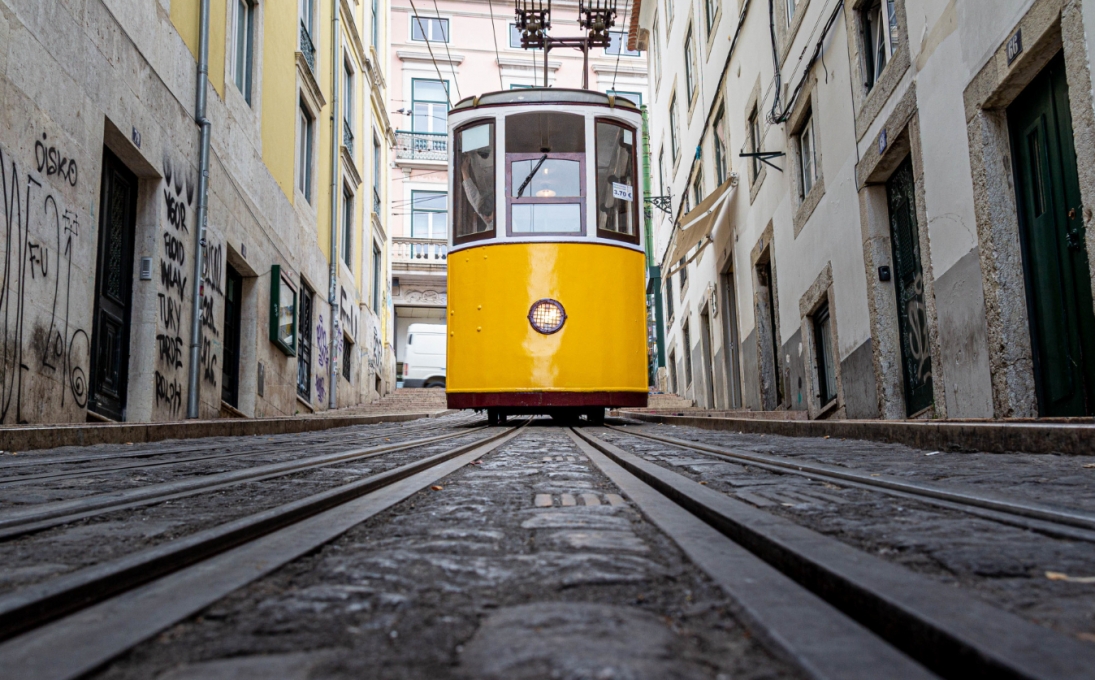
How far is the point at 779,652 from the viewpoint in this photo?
0.94m

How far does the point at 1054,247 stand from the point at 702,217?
30.6 feet

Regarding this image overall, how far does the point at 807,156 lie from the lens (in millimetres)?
10008

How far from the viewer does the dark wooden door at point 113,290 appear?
23.5 feet

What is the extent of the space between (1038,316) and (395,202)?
27.2 meters

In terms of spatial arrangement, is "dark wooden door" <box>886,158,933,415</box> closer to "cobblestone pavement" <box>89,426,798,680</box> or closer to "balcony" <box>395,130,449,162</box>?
"cobblestone pavement" <box>89,426,798,680</box>

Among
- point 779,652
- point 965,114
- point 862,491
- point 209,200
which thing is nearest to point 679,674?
point 779,652

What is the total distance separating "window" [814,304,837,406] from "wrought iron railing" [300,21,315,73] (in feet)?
31.0

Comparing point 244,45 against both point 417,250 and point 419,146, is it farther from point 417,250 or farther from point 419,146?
point 419,146

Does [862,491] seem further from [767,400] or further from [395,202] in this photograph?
[395,202]

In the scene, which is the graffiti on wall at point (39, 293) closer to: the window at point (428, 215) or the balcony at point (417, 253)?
the balcony at point (417, 253)

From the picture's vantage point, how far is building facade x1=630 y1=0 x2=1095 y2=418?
4.96 m

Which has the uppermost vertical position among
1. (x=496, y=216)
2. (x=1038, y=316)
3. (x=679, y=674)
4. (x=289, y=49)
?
(x=289, y=49)

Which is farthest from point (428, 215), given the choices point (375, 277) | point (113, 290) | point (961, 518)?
point (961, 518)

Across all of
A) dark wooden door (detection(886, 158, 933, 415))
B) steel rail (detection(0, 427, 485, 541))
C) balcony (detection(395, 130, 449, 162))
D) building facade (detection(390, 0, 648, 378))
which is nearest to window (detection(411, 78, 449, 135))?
building facade (detection(390, 0, 648, 378))
